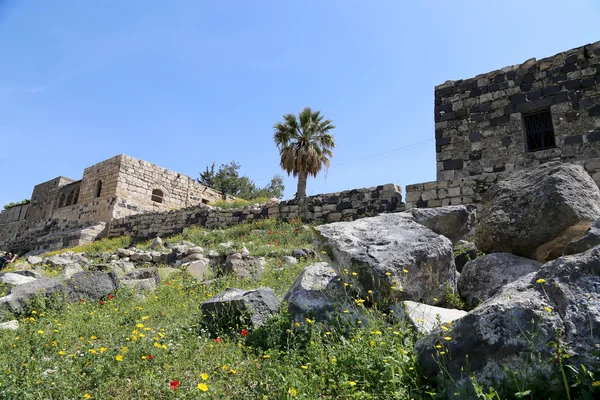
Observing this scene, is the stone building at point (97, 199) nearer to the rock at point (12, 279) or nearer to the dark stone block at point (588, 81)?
the rock at point (12, 279)

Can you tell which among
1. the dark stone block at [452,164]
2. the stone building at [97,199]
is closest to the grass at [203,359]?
the dark stone block at [452,164]

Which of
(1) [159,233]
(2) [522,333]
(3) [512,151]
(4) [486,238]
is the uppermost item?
(3) [512,151]

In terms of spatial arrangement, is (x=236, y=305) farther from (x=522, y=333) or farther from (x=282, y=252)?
(x=282, y=252)

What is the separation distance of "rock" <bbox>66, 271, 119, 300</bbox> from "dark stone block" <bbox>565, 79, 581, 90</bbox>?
11.9m

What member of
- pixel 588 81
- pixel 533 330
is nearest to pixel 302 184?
pixel 588 81

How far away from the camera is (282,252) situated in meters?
10.2

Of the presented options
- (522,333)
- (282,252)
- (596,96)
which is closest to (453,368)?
(522,333)

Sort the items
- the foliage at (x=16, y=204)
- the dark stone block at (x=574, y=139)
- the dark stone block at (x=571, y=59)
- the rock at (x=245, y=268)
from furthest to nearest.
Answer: the foliage at (x=16, y=204)
the dark stone block at (x=571, y=59)
the dark stone block at (x=574, y=139)
the rock at (x=245, y=268)

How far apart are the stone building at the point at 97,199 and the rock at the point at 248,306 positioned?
17223 millimetres

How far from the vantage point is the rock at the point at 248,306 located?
4.45 metres

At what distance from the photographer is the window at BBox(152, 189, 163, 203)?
22.5 m

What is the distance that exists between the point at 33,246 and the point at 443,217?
24979 mm

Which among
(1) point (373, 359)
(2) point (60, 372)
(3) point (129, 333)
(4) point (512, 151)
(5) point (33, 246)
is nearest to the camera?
(1) point (373, 359)

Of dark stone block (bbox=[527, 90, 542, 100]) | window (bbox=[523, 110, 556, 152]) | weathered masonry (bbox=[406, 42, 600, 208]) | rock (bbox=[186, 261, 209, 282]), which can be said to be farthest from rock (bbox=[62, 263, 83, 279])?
dark stone block (bbox=[527, 90, 542, 100])
